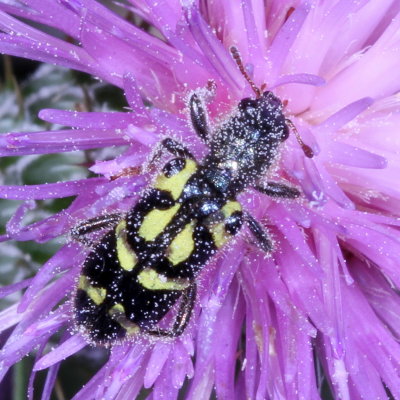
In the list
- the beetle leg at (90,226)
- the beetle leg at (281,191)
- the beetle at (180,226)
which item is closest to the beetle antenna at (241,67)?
the beetle at (180,226)

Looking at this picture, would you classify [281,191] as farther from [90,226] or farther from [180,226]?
[90,226]

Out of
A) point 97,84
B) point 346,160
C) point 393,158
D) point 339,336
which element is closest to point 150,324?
point 339,336

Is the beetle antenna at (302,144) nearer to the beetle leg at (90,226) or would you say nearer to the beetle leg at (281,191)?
the beetle leg at (281,191)

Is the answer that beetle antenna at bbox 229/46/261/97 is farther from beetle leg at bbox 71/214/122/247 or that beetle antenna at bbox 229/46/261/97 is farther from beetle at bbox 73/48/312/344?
beetle leg at bbox 71/214/122/247

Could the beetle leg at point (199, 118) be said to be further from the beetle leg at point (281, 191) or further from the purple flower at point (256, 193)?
the beetle leg at point (281, 191)

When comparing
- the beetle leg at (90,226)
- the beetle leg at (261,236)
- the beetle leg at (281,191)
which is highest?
the beetle leg at (90,226)

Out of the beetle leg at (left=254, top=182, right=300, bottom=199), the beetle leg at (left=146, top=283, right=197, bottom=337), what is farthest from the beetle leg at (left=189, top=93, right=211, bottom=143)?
the beetle leg at (left=146, top=283, right=197, bottom=337)

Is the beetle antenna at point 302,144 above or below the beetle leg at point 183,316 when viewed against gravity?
above

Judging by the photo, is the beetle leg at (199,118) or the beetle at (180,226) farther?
the beetle leg at (199,118)
